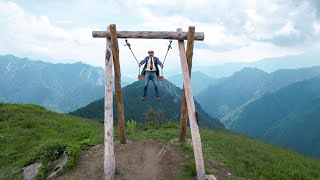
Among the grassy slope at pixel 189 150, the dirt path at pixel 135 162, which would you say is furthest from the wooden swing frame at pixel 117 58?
the grassy slope at pixel 189 150

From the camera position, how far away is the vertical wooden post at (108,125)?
11830 mm

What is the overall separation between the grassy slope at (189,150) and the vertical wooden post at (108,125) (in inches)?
99.5

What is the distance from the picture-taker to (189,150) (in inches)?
583

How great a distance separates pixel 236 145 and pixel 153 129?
4.99 metres

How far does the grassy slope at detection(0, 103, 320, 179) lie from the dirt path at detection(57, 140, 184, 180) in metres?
0.65

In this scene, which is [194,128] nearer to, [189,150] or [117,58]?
[189,150]

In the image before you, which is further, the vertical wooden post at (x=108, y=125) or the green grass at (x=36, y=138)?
the green grass at (x=36, y=138)

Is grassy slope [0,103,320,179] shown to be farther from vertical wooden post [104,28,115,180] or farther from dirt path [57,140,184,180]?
vertical wooden post [104,28,115,180]

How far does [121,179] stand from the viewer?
39.9 feet

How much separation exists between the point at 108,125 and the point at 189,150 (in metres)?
4.20

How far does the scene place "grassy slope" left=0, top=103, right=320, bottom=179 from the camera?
14234 mm

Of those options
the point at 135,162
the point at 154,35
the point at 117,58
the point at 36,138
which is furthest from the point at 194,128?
the point at 36,138

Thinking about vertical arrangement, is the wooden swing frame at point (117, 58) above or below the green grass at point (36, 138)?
above

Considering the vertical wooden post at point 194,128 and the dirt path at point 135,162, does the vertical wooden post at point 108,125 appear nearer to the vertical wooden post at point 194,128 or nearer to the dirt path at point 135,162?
the dirt path at point 135,162
